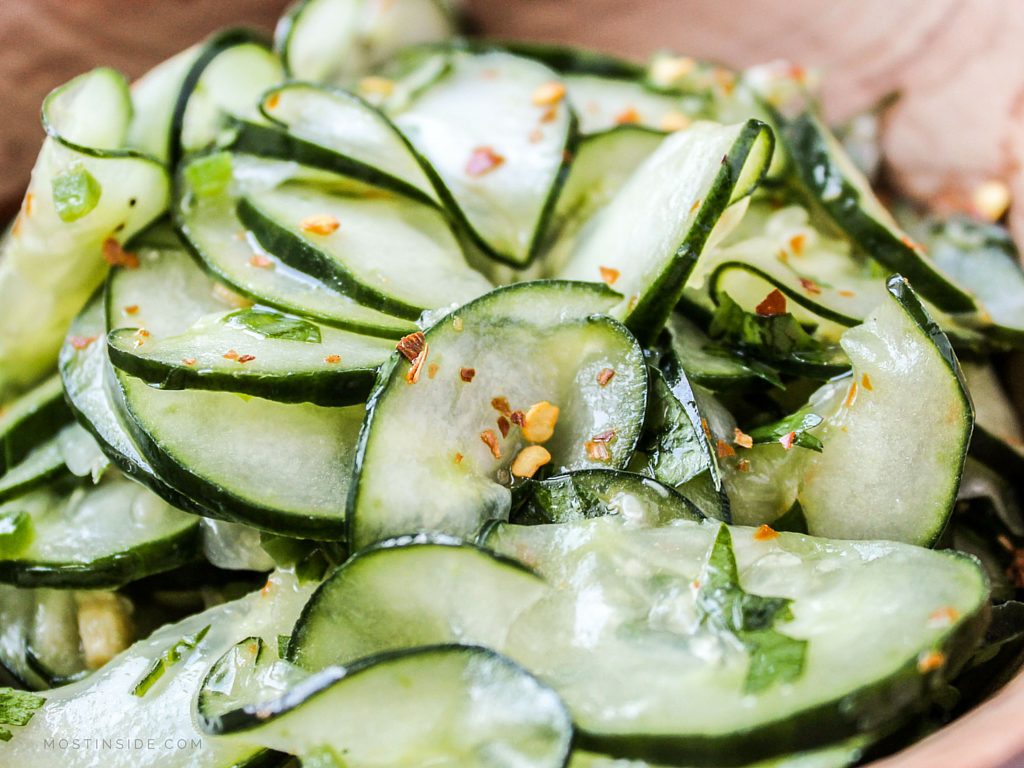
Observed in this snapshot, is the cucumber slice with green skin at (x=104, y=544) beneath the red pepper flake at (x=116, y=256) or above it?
beneath

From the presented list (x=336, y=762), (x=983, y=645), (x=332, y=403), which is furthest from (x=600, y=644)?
(x=983, y=645)

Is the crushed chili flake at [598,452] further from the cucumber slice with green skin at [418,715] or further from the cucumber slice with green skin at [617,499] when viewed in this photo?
the cucumber slice with green skin at [418,715]

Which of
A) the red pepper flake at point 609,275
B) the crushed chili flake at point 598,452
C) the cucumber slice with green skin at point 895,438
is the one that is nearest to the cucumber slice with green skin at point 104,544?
the crushed chili flake at point 598,452

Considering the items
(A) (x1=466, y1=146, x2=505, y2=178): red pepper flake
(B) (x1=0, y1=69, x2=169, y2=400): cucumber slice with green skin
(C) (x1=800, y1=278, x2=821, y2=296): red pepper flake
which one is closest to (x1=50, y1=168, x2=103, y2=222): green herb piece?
(B) (x1=0, y1=69, x2=169, y2=400): cucumber slice with green skin

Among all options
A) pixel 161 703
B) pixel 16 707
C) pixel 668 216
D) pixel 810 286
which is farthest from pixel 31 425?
pixel 810 286

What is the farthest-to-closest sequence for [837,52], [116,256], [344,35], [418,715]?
[837,52] < [344,35] < [116,256] < [418,715]

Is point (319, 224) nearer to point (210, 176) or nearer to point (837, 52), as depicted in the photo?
point (210, 176)

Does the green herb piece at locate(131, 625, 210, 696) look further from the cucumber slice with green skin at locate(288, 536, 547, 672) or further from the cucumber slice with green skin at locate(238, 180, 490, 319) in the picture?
the cucumber slice with green skin at locate(238, 180, 490, 319)
